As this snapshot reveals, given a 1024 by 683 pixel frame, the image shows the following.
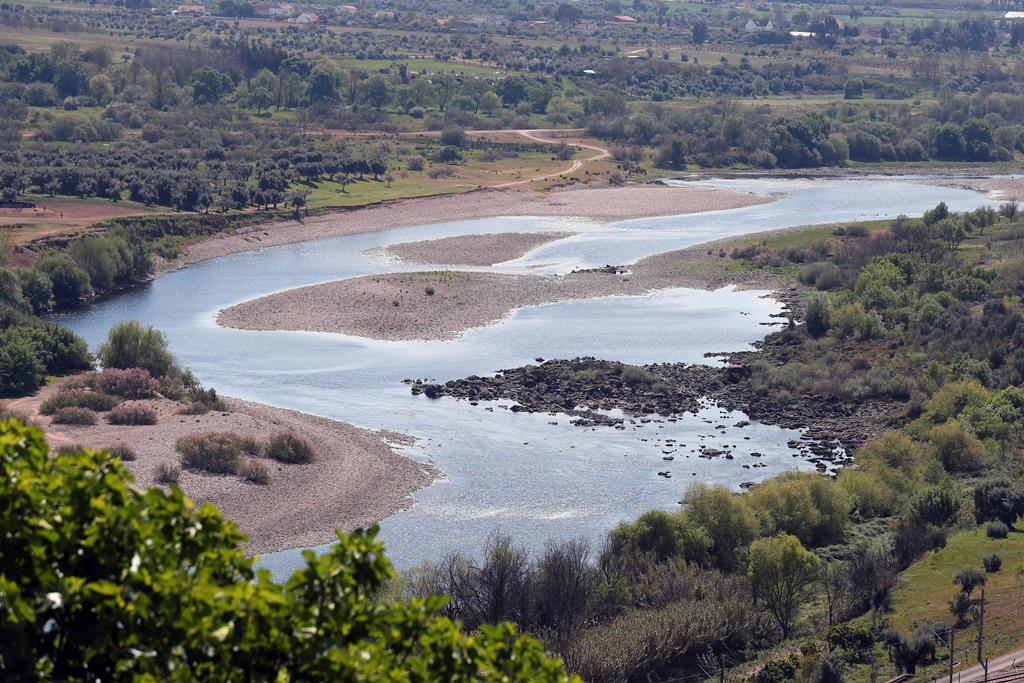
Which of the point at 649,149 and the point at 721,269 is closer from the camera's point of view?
the point at 721,269

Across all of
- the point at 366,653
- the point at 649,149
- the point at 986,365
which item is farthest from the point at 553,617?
the point at 649,149

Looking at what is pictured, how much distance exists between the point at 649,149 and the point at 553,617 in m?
100

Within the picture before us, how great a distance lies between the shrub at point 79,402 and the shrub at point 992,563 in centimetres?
2796

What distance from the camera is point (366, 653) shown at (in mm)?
10859

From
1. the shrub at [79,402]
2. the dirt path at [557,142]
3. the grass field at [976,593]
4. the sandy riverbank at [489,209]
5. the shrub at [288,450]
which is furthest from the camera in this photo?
the dirt path at [557,142]

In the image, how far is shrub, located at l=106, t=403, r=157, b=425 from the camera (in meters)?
48.3

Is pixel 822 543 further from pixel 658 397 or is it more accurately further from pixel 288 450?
pixel 288 450

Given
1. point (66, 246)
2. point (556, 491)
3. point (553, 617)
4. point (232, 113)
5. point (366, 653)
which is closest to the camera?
point (366, 653)

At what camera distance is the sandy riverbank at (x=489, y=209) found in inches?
3504

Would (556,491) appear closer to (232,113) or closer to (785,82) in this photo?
(232,113)

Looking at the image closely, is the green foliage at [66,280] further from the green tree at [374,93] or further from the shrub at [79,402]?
the green tree at [374,93]

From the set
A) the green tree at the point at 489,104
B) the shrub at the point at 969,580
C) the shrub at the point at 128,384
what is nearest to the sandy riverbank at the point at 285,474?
the shrub at the point at 128,384

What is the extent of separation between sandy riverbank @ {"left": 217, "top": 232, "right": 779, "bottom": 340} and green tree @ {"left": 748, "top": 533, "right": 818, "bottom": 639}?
32.5 m

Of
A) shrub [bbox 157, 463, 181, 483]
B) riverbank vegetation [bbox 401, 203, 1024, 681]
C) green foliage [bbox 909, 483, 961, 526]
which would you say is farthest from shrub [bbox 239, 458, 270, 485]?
green foliage [bbox 909, 483, 961, 526]
